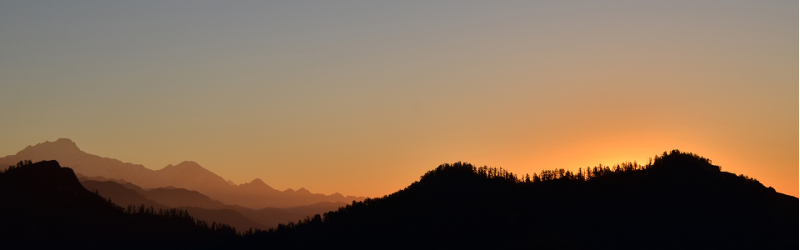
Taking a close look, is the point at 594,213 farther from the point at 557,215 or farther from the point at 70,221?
the point at 70,221

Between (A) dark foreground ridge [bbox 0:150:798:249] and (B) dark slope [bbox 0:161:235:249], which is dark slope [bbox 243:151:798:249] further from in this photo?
→ (B) dark slope [bbox 0:161:235:249]

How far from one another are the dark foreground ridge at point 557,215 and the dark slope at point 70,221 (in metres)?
0.36

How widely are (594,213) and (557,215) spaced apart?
295cm

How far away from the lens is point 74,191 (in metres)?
85.9

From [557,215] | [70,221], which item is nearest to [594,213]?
[557,215]

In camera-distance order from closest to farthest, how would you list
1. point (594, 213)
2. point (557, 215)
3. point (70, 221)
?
point (594, 213) → point (557, 215) → point (70, 221)

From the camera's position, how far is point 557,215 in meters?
50.7

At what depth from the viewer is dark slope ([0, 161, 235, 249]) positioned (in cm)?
7594

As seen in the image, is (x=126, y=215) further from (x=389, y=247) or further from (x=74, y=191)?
(x=389, y=247)

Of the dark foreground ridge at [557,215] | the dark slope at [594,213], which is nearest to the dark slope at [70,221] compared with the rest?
the dark foreground ridge at [557,215]

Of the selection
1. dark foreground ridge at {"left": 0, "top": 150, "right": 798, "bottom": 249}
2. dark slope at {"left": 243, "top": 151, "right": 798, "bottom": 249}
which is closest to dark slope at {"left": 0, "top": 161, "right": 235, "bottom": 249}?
dark foreground ridge at {"left": 0, "top": 150, "right": 798, "bottom": 249}

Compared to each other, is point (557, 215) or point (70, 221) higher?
point (557, 215)

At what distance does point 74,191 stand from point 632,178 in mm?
73900

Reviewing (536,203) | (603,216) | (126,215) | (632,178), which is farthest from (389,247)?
(126,215)
